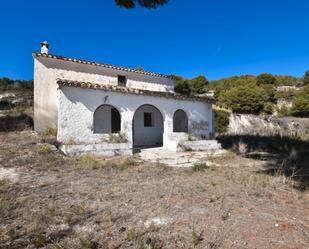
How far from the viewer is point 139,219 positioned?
3.98 meters

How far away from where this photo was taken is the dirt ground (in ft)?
10.9

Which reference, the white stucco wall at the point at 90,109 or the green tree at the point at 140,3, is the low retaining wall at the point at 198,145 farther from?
the green tree at the point at 140,3

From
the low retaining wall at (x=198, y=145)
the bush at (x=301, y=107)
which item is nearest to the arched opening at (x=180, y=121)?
the low retaining wall at (x=198, y=145)

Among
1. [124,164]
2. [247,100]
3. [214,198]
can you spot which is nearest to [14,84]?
[124,164]

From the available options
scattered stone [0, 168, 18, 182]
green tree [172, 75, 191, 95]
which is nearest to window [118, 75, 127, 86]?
scattered stone [0, 168, 18, 182]

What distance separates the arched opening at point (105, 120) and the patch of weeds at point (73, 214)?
905 centimetres

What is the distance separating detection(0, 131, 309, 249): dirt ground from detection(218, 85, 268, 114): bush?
23.9m

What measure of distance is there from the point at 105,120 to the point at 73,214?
9.84 metres

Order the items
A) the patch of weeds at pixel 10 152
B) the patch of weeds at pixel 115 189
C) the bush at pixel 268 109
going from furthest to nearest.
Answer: the bush at pixel 268 109
the patch of weeds at pixel 10 152
the patch of weeds at pixel 115 189

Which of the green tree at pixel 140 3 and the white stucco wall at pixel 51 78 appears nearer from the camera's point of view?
Result: the green tree at pixel 140 3

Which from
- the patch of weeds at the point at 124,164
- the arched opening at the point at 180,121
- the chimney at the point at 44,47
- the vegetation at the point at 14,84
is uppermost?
the vegetation at the point at 14,84

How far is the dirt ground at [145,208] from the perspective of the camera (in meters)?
3.32

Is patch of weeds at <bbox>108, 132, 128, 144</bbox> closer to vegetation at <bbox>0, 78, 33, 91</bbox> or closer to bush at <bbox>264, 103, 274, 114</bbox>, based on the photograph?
vegetation at <bbox>0, 78, 33, 91</bbox>

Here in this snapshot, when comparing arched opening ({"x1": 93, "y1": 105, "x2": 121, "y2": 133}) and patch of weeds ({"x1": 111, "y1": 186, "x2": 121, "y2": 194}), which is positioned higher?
arched opening ({"x1": 93, "y1": 105, "x2": 121, "y2": 133})
